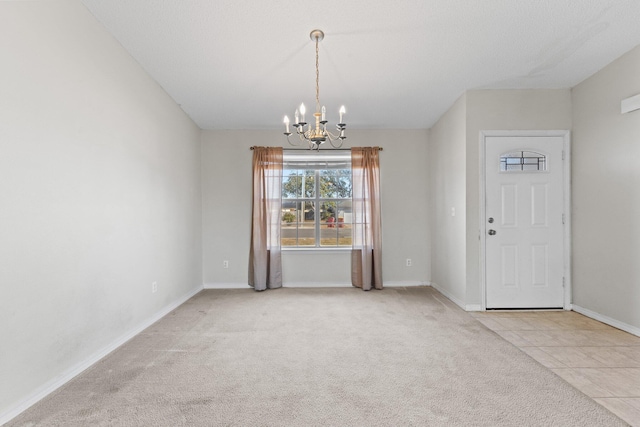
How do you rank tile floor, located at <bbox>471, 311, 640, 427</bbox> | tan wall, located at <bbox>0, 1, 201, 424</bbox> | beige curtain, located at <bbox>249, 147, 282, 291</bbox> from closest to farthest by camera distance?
tan wall, located at <bbox>0, 1, 201, 424</bbox>
tile floor, located at <bbox>471, 311, 640, 427</bbox>
beige curtain, located at <bbox>249, 147, 282, 291</bbox>

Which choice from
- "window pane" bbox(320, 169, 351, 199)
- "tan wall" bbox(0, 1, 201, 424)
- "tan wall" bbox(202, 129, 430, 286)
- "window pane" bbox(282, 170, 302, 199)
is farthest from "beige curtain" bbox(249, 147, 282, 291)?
"tan wall" bbox(0, 1, 201, 424)

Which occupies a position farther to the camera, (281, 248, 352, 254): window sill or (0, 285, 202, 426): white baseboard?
(281, 248, 352, 254): window sill

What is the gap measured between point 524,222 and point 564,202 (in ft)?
1.65

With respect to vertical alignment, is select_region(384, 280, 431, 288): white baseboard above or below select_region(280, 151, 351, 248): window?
below

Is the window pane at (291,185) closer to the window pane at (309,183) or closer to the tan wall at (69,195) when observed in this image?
the window pane at (309,183)

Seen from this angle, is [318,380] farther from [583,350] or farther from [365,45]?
[365,45]

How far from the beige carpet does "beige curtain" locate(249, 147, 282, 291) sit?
1.54 m

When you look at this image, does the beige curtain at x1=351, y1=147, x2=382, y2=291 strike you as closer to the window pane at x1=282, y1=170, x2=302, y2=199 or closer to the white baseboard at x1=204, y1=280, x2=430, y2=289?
the white baseboard at x1=204, y1=280, x2=430, y2=289

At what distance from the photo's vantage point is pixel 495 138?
12.4 feet

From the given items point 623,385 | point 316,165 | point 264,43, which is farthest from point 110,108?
point 623,385

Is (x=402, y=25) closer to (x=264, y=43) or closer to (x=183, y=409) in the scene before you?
(x=264, y=43)

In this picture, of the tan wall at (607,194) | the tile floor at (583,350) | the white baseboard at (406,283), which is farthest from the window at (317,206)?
the tan wall at (607,194)

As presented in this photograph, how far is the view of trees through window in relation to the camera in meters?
5.29

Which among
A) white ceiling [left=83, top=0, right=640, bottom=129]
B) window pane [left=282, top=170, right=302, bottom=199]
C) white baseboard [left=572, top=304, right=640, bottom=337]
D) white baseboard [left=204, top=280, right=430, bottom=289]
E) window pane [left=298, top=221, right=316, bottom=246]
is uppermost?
white ceiling [left=83, top=0, right=640, bottom=129]
